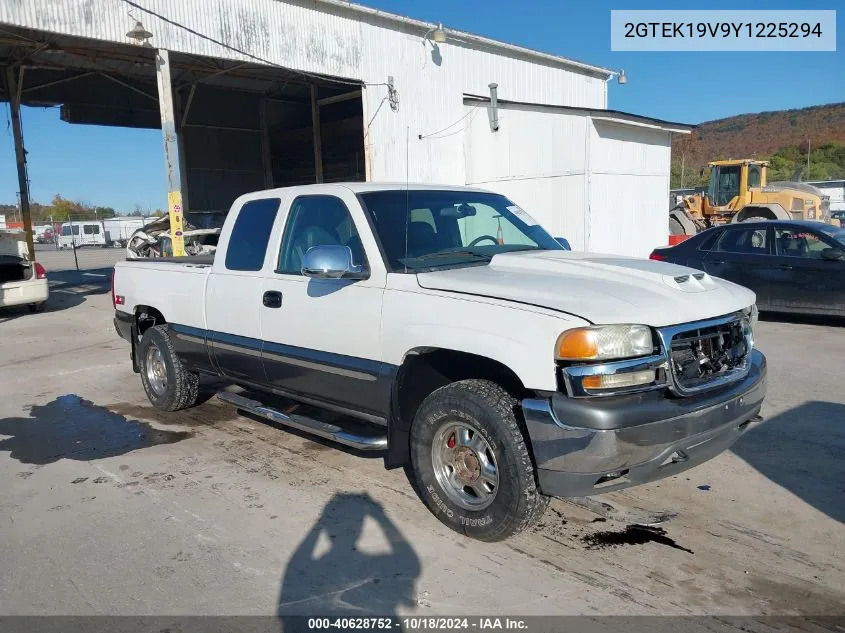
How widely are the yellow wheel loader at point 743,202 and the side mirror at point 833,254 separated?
12.7 metres

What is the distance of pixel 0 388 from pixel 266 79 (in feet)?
54.8

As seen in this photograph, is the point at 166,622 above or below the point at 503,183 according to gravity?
below

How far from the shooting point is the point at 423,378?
13.4 ft

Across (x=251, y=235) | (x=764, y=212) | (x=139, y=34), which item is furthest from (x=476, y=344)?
(x=764, y=212)

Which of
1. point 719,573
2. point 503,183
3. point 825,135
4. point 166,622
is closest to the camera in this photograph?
point 166,622

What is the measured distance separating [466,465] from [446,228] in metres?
1.67

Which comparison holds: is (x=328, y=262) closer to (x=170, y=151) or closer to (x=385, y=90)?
(x=170, y=151)

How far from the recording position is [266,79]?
22.3 metres

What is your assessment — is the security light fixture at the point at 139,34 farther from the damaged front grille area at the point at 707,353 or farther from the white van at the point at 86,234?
the white van at the point at 86,234

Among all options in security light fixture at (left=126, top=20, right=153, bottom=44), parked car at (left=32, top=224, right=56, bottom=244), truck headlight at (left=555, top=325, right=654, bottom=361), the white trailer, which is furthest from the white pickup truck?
parked car at (left=32, top=224, right=56, bottom=244)

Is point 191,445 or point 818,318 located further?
point 818,318

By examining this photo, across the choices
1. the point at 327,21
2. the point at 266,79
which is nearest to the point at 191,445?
the point at 327,21

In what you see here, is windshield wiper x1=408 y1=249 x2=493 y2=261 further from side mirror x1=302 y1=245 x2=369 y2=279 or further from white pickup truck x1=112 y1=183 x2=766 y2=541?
side mirror x1=302 y1=245 x2=369 y2=279

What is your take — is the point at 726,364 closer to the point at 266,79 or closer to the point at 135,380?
the point at 135,380
